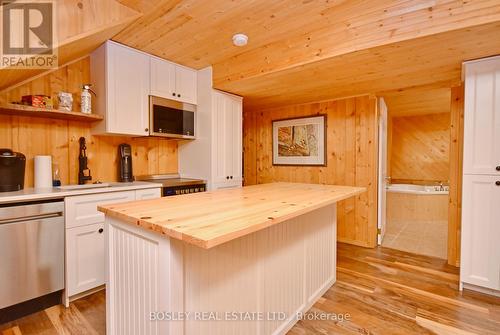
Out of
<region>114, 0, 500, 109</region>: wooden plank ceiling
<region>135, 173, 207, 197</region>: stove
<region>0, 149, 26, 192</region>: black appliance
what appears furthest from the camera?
<region>135, 173, 207, 197</region>: stove

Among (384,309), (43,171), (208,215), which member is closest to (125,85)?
(43,171)

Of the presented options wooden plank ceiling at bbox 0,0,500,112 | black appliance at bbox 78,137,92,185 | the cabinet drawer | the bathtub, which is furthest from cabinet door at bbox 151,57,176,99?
the bathtub

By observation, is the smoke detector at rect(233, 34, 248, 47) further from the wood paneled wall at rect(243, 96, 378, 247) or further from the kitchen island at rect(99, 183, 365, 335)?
the wood paneled wall at rect(243, 96, 378, 247)

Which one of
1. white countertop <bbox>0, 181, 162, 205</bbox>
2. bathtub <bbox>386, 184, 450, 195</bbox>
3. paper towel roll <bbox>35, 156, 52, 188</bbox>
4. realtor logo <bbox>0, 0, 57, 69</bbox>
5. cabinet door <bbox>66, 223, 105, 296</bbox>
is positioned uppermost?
realtor logo <bbox>0, 0, 57, 69</bbox>

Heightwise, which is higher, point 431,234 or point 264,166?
point 264,166

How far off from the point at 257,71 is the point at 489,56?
1.95 meters

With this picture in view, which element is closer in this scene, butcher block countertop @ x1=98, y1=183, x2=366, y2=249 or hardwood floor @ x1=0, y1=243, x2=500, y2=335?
butcher block countertop @ x1=98, y1=183, x2=366, y2=249

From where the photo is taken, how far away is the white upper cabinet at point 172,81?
9.03 feet

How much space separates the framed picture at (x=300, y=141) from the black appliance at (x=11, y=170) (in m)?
3.22

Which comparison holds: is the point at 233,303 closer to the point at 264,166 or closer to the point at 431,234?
the point at 264,166

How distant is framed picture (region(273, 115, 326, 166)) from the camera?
12.4ft

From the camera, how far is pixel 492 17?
4.90ft

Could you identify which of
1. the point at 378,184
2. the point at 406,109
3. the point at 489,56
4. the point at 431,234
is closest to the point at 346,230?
the point at 378,184

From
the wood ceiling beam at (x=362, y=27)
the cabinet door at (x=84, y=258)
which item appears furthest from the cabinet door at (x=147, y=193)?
the wood ceiling beam at (x=362, y=27)
